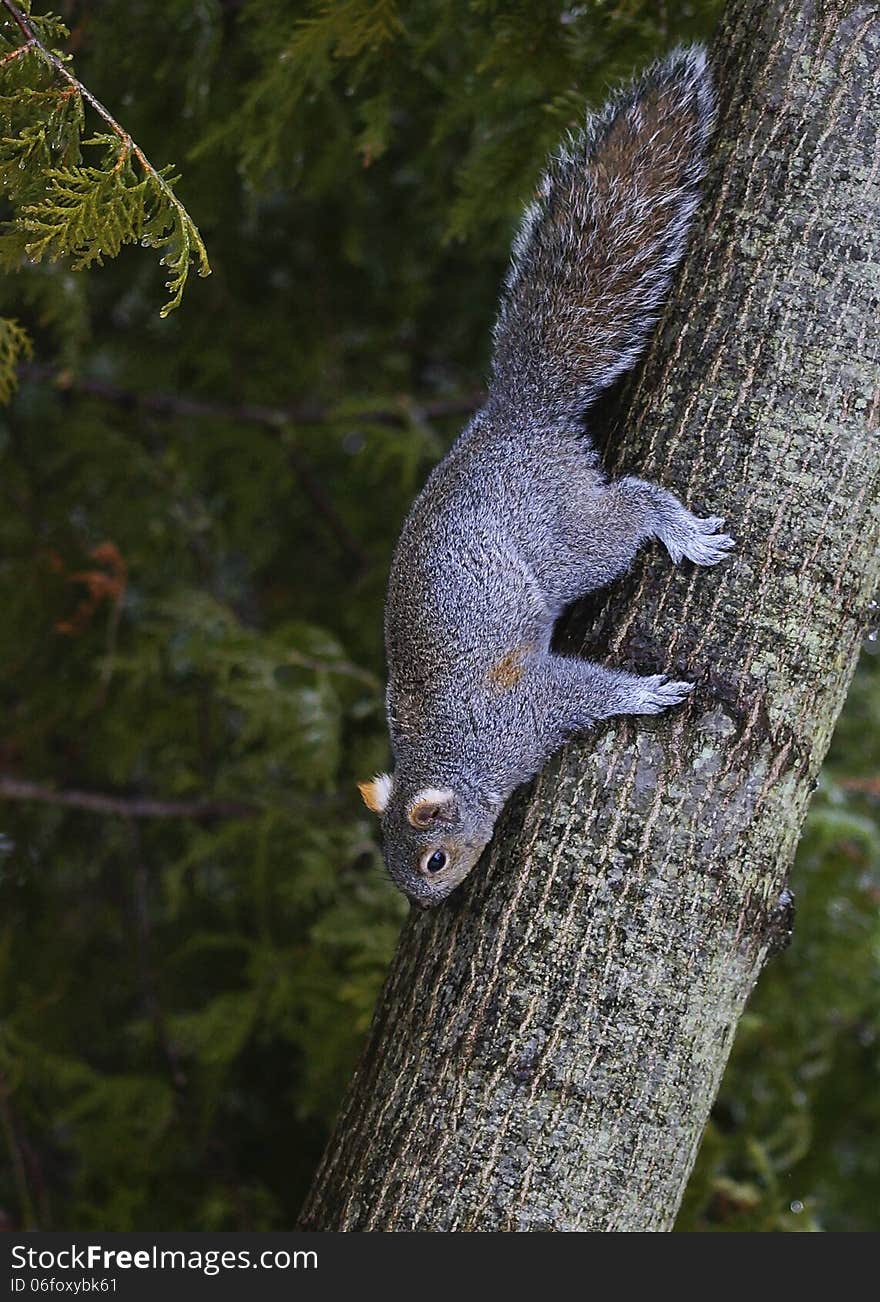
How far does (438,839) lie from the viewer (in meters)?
2.35

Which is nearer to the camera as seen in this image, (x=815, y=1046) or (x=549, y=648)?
(x=549, y=648)

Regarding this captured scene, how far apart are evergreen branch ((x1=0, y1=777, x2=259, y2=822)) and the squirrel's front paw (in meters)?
1.99

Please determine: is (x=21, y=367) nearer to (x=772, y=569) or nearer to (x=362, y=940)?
(x=362, y=940)

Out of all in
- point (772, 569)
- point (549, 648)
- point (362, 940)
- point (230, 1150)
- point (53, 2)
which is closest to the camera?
point (772, 569)

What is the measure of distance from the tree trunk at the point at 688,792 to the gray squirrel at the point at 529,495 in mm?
212

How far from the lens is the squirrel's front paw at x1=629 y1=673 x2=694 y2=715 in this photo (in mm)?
1766

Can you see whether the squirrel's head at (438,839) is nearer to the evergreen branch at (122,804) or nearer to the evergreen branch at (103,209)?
the evergreen branch at (103,209)

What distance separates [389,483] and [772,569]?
263 cm

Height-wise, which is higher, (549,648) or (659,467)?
(659,467)

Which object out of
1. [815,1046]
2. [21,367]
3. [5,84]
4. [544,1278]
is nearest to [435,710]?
[544,1278]

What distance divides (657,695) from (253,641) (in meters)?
1.79

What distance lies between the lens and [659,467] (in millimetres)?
1910

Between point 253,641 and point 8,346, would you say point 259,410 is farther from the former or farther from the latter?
point 8,346

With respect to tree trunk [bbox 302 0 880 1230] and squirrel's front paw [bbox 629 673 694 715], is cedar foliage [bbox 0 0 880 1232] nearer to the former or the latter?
tree trunk [bbox 302 0 880 1230]
